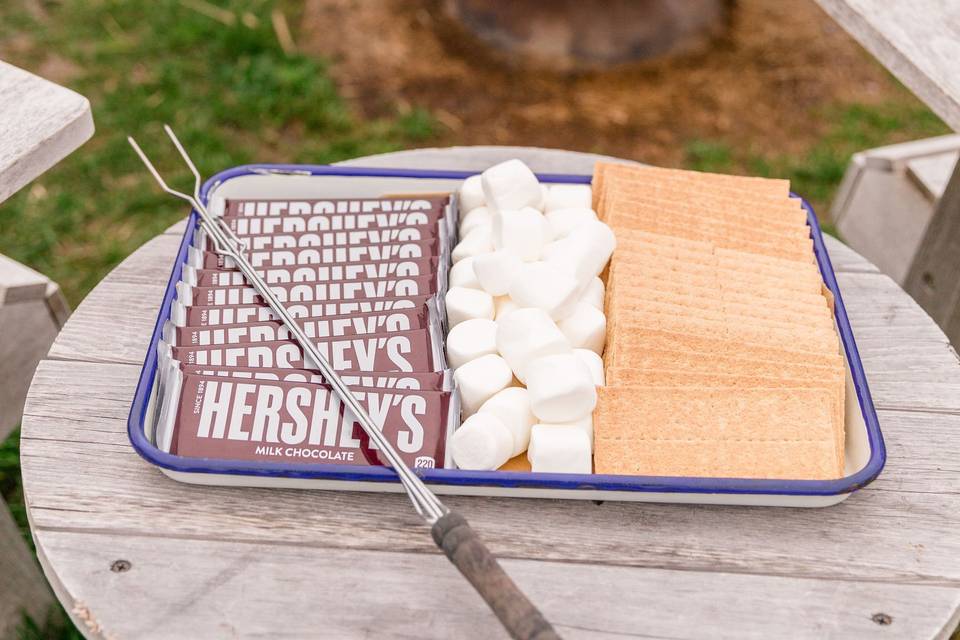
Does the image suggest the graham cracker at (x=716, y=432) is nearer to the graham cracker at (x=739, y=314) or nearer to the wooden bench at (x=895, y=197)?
the graham cracker at (x=739, y=314)

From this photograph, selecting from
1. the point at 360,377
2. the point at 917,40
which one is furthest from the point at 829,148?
the point at 360,377

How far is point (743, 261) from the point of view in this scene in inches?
47.9

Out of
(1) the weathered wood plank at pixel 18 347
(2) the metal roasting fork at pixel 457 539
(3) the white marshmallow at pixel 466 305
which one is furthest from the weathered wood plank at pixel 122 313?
(1) the weathered wood plank at pixel 18 347

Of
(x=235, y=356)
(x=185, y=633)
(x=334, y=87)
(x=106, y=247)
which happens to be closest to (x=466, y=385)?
(x=235, y=356)

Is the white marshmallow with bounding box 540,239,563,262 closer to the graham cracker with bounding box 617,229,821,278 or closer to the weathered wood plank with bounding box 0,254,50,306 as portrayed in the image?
the graham cracker with bounding box 617,229,821,278

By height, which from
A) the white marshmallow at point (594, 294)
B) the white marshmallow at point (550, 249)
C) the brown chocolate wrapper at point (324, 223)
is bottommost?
the brown chocolate wrapper at point (324, 223)

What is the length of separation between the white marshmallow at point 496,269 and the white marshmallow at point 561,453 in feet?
0.78

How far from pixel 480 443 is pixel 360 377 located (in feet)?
0.57

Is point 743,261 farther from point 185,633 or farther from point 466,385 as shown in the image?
point 185,633

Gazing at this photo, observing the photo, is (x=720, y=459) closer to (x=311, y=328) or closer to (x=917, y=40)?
(x=311, y=328)

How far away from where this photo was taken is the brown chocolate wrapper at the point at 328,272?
3.92ft

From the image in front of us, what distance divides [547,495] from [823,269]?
0.54 metres

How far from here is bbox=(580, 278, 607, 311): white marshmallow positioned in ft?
3.87

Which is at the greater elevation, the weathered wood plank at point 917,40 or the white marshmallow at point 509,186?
the weathered wood plank at point 917,40
